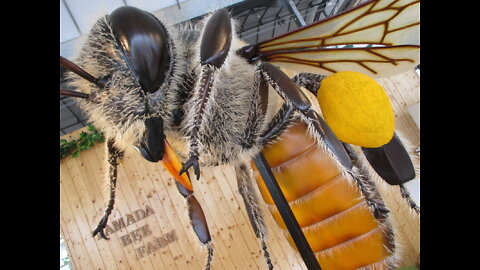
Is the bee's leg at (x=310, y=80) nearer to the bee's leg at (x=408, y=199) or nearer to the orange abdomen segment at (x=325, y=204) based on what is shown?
the orange abdomen segment at (x=325, y=204)

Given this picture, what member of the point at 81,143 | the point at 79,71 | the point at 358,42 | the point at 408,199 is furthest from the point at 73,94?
the point at 81,143

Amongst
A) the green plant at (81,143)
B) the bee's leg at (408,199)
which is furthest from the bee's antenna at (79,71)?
the green plant at (81,143)

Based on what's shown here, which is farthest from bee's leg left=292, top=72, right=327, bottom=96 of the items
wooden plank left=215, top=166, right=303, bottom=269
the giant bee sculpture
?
wooden plank left=215, top=166, right=303, bottom=269

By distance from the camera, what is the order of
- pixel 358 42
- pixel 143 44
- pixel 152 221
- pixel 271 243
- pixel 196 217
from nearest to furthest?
1. pixel 143 44
2. pixel 358 42
3. pixel 196 217
4. pixel 271 243
5. pixel 152 221

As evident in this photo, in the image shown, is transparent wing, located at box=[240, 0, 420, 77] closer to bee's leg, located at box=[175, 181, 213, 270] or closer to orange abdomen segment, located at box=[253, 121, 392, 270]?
orange abdomen segment, located at box=[253, 121, 392, 270]

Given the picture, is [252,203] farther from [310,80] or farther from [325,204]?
[310,80]
